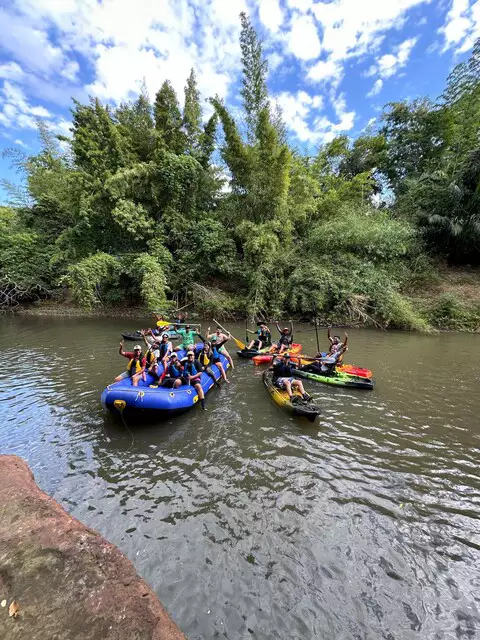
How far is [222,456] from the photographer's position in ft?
16.9

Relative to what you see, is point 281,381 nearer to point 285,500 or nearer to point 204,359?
point 204,359

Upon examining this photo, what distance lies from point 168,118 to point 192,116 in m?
1.84

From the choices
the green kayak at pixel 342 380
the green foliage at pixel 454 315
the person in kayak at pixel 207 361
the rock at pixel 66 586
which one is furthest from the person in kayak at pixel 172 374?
the green foliage at pixel 454 315

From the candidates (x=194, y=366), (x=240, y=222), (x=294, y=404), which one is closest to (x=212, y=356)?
(x=194, y=366)

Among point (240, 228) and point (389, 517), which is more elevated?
point (240, 228)

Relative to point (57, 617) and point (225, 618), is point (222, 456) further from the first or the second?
point (57, 617)

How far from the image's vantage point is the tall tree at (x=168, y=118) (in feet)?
62.1

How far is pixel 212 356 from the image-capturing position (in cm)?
871

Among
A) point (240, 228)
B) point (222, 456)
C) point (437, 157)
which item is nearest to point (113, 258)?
point (240, 228)

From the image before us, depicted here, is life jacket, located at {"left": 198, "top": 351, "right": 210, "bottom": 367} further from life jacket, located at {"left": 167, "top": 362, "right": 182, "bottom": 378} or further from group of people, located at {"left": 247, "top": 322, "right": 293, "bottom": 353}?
group of people, located at {"left": 247, "top": 322, "right": 293, "bottom": 353}

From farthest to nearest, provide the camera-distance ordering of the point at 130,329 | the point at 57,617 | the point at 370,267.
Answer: the point at 370,267 < the point at 130,329 < the point at 57,617

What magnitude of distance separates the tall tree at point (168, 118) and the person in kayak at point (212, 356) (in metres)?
15.8

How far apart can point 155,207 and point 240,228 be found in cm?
640

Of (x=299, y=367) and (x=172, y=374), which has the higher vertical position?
(x=172, y=374)
